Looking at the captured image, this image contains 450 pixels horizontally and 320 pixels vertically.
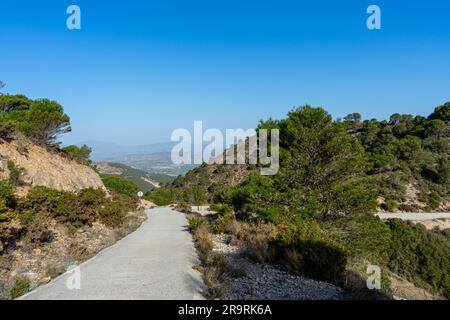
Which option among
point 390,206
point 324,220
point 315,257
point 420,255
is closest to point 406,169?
point 390,206

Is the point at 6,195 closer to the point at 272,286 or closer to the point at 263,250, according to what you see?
the point at 263,250

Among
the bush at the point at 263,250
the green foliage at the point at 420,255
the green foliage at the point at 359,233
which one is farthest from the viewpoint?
the green foliage at the point at 420,255

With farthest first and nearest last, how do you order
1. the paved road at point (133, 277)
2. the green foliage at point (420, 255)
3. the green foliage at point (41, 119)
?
the green foliage at point (41, 119), the green foliage at point (420, 255), the paved road at point (133, 277)

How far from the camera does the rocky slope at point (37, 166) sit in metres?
18.8

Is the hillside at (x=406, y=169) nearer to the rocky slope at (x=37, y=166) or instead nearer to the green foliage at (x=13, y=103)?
the rocky slope at (x=37, y=166)

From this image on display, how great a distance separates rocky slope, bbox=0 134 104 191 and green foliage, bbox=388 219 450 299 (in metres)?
21.6

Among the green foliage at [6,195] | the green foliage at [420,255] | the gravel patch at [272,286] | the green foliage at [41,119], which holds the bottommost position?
the green foliage at [420,255]

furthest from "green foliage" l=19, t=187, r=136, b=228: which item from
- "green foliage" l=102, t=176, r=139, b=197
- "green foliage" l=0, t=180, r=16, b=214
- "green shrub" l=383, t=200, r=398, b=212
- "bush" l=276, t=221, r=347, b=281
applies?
"green foliage" l=102, t=176, r=139, b=197

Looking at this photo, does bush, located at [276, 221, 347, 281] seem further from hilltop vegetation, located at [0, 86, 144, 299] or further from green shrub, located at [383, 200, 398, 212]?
green shrub, located at [383, 200, 398, 212]

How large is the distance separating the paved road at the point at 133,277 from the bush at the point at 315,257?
2701 millimetres

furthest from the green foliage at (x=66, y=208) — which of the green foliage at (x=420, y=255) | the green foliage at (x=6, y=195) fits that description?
the green foliage at (x=420, y=255)

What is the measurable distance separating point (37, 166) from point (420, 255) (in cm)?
2528
